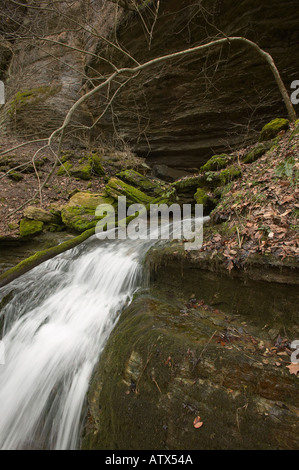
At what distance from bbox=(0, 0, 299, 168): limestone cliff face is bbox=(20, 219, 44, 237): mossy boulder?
308 cm

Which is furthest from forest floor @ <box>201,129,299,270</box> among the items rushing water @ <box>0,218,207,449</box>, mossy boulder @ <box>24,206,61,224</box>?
mossy boulder @ <box>24,206,61,224</box>

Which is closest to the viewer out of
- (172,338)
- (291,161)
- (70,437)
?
(172,338)

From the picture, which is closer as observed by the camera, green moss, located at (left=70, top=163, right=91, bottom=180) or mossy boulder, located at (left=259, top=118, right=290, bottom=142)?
mossy boulder, located at (left=259, top=118, right=290, bottom=142)

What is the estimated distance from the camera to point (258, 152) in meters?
6.16

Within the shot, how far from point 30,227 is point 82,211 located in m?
1.73

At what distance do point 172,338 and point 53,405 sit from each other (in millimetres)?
2097

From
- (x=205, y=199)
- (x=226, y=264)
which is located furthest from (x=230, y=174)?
(x=226, y=264)

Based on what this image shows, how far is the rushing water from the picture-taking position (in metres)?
3.18

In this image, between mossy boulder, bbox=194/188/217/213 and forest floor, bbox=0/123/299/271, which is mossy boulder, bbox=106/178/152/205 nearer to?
mossy boulder, bbox=194/188/217/213

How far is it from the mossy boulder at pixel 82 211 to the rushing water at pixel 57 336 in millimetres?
1759

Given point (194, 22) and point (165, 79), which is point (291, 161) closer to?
point (194, 22)

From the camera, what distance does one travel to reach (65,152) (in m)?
12.8

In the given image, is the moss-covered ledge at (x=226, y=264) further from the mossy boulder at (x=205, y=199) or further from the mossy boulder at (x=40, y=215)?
the mossy boulder at (x=40, y=215)
